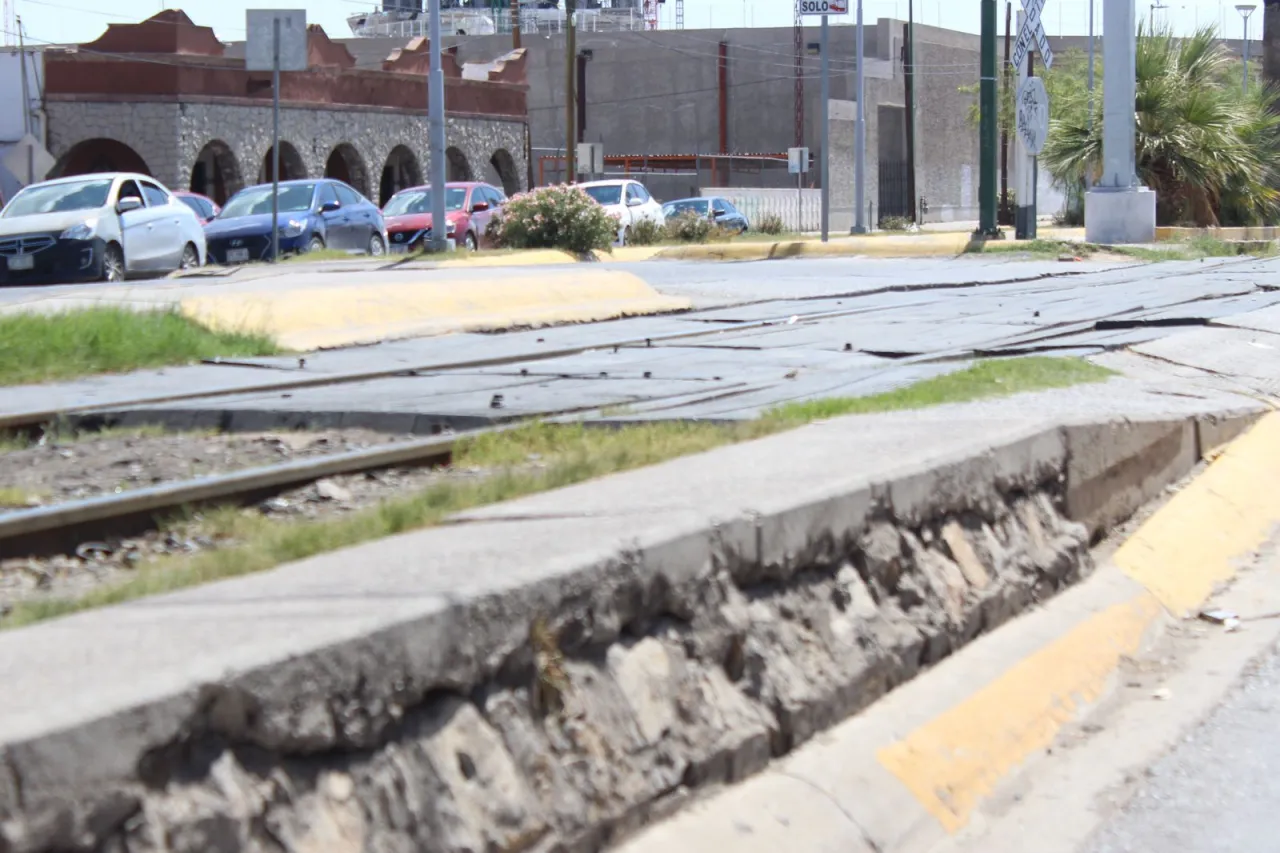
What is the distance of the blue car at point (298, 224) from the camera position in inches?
966

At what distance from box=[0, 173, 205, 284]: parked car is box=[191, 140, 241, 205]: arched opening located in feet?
65.1

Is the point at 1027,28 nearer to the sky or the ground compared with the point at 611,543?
nearer to the sky

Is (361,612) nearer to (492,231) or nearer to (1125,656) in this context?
(1125,656)

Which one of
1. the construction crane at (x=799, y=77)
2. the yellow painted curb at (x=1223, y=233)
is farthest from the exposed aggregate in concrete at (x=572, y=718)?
the construction crane at (x=799, y=77)

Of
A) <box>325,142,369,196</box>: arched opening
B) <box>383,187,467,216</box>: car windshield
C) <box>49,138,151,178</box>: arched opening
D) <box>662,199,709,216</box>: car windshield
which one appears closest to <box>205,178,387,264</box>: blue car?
<box>383,187,467,216</box>: car windshield

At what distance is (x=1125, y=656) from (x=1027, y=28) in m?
26.5

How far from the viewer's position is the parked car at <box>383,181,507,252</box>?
96.8ft

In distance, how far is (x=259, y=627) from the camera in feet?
10.4

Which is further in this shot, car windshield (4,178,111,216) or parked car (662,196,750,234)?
parked car (662,196,750,234)

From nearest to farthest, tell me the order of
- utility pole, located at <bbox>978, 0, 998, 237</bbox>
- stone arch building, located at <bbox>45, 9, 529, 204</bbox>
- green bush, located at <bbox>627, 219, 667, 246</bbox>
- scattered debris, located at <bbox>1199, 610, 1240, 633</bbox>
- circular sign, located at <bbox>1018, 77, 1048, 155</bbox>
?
scattered debris, located at <bbox>1199, 610, 1240, 633</bbox> < utility pole, located at <bbox>978, 0, 998, 237</bbox> < circular sign, located at <bbox>1018, 77, 1048, 155</bbox> < green bush, located at <bbox>627, 219, 667, 246</bbox> < stone arch building, located at <bbox>45, 9, 529, 204</bbox>

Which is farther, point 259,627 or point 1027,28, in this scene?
point 1027,28

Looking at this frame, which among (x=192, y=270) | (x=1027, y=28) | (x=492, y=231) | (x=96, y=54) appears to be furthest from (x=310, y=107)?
(x=192, y=270)

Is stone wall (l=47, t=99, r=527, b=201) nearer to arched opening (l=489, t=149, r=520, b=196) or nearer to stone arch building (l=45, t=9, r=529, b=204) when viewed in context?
stone arch building (l=45, t=9, r=529, b=204)

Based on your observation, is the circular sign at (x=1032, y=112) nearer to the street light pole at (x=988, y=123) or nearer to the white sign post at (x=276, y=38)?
the street light pole at (x=988, y=123)
